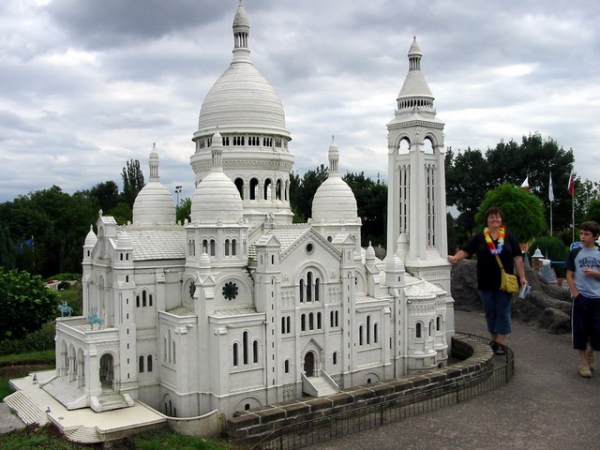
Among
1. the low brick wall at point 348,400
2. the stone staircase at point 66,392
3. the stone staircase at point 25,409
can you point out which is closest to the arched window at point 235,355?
the low brick wall at point 348,400

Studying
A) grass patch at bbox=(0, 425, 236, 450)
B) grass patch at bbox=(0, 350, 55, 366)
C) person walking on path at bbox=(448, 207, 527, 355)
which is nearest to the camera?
person walking on path at bbox=(448, 207, 527, 355)

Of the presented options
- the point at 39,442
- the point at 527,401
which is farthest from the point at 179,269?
the point at 527,401

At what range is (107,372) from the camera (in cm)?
3189

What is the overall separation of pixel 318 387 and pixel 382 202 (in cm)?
4624

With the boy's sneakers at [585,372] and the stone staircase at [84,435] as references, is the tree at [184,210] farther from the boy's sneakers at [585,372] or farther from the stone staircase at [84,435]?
the boy's sneakers at [585,372]

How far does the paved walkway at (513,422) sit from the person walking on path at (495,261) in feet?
39.6

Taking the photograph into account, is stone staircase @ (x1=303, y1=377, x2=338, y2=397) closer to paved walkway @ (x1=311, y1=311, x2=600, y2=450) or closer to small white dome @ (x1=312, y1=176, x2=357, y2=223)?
paved walkway @ (x1=311, y1=311, x2=600, y2=450)

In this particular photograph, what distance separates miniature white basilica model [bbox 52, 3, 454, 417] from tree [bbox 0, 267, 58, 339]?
32.3 ft

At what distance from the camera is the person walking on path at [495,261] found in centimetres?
1186

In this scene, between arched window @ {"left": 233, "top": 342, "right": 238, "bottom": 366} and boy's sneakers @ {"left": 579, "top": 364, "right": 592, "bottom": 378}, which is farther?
arched window @ {"left": 233, "top": 342, "right": 238, "bottom": 366}

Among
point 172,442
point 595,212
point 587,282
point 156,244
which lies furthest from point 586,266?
point 595,212

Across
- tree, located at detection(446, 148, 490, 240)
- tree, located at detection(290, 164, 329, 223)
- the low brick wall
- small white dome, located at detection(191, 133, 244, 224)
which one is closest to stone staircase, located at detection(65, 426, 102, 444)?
the low brick wall

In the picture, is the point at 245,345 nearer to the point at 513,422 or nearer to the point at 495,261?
the point at 513,422

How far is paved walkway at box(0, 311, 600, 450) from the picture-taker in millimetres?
22809
